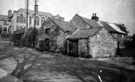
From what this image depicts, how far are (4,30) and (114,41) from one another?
148 ft

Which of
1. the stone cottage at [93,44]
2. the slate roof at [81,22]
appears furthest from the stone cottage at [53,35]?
the slate roof at [81,22]

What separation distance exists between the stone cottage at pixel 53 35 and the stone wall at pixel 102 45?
534cm

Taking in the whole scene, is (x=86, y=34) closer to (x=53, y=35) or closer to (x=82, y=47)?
(x=82, y=47)

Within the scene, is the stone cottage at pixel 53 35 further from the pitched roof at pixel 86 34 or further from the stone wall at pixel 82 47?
the stone wall at pixel 82 47

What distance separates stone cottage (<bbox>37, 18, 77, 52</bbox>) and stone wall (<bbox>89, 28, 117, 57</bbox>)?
210 inches

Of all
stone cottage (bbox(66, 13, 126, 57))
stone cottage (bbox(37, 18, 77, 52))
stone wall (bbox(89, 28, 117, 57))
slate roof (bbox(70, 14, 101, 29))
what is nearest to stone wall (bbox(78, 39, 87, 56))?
stone cottage (bbox(66, 13, 126, 57))

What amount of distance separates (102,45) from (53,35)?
9.30 m

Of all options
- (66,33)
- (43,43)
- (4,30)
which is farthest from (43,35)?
(4,30)

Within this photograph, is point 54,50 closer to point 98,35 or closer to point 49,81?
point 98,35

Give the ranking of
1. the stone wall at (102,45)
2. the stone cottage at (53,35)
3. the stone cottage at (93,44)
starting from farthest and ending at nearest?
1. the stone cottage at (53,35)
2. the stone wall at (102,45)
3. the stone cottage at (93,44)

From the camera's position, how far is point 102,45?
60.8ft

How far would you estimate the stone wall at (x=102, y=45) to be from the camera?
17456 millimetres

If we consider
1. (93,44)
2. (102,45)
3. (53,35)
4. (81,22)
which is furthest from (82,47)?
(81,22)

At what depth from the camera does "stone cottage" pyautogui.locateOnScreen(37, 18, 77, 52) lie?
20370 mm
